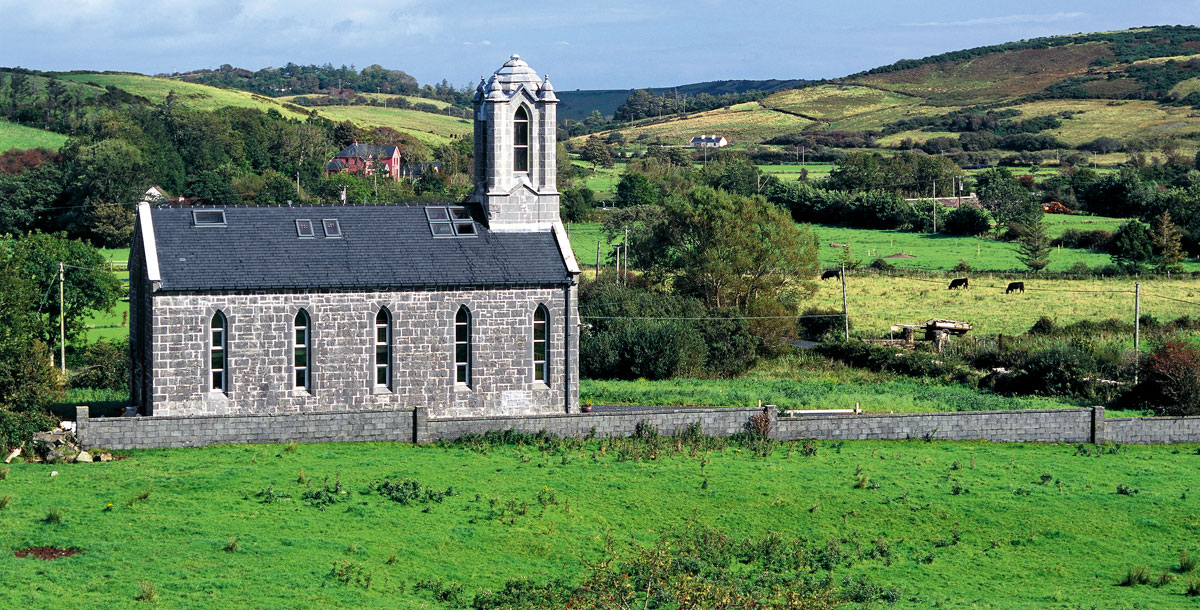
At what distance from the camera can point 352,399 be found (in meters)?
43.5

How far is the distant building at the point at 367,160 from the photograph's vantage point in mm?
145750

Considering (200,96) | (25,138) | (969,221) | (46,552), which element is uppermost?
→ (200,96)

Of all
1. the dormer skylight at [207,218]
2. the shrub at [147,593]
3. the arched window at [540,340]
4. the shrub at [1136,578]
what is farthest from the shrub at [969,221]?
the shrub at [147,593]

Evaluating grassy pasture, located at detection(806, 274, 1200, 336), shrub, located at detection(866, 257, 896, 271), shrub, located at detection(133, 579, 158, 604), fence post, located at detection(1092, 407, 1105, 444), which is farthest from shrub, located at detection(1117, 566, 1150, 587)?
shrub, located at detection(866, 257, 896, 271)

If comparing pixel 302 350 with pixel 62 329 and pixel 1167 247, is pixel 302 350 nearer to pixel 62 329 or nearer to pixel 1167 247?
pixel 62 329

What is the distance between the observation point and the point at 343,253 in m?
44.2

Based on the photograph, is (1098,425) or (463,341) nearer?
(1098,425)

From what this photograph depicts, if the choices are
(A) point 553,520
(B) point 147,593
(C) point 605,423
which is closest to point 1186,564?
(A) point 553,520

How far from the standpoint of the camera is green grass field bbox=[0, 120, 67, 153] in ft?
436

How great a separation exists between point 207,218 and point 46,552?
52.3 feet

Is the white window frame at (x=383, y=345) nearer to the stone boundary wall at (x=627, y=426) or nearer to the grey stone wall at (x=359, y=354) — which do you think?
the grey stone wall at (x=359, y=354)

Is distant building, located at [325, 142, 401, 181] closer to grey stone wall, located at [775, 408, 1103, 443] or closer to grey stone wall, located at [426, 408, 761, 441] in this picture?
grey stone wall, located at [426, 408, 761, 441]

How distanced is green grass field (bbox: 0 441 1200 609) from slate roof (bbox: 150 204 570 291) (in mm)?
5540

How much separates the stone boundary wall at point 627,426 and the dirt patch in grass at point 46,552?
8748 millimetres
